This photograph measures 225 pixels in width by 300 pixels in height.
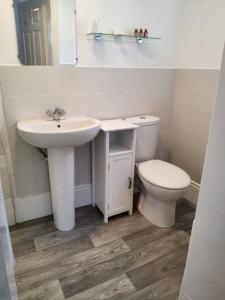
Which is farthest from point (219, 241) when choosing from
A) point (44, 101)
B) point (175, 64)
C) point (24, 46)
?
point (175, 64)

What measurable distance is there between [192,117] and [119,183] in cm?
94

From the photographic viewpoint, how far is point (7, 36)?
4.87 feet

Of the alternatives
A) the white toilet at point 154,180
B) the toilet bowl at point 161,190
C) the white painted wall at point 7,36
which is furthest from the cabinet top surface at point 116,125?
the white painted wall at point 7,36

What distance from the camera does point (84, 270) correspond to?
1.49 m

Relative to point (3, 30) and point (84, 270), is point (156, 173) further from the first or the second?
point (3, 30)

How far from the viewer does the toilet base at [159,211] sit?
1873 mm

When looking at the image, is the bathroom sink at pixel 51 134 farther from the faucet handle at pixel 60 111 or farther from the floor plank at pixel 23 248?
the floor plank at pixel 23 248

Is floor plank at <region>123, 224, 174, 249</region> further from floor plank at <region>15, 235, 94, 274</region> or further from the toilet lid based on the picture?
the toilet lid

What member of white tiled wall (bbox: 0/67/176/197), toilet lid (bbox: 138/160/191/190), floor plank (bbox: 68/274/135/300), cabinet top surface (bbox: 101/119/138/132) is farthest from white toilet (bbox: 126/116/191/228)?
floor plank (bbox: 68/274/135/300)

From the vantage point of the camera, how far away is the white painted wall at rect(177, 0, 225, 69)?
5.88 feet

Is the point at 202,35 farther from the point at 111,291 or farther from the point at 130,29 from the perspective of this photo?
the point at 111,291

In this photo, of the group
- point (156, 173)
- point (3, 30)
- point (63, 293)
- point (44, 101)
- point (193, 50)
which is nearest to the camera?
point (63, 293)

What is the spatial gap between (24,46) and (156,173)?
4.43ft

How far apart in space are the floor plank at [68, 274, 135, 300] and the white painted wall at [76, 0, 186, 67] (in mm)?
1563
